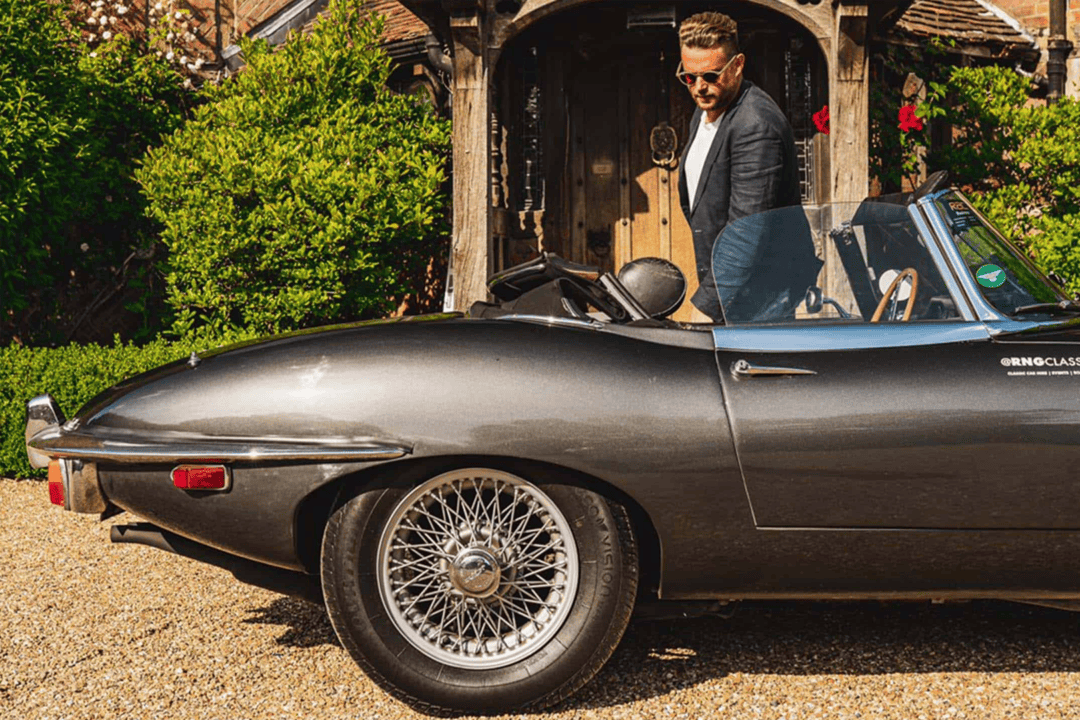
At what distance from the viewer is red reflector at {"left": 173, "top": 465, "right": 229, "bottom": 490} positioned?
2732 mm

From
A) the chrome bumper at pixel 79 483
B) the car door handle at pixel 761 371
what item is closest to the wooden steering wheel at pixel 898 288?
the car door handle at pixel 761 371

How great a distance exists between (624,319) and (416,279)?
21.0 feet

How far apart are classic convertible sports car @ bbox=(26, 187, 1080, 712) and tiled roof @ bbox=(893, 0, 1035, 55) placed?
781 centimetres

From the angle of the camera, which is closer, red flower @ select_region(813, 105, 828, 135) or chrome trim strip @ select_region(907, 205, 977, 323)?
chrome trim strip @ select_region(907, 205, 977, 323)

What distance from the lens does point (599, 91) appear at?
30.8 feet

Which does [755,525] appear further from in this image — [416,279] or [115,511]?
[416,279]

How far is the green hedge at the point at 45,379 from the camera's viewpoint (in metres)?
6.45

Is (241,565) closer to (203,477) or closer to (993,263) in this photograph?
(203,477)

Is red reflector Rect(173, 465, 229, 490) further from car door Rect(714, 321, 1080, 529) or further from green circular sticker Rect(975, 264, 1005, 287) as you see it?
green circular sticker Rect(975, 264, 1005, 287)

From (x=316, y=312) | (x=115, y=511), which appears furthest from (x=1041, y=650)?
(x=316, y=312)

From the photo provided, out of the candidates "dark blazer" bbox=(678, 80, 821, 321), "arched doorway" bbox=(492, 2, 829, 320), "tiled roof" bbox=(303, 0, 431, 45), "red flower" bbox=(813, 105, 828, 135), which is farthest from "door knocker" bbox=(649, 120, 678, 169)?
"dark blazer" bbox=(678, 80, 821, 321)

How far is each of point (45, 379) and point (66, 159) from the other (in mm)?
2571

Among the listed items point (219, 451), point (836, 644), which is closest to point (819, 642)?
point (836, 644)

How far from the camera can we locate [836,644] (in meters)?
3.27
